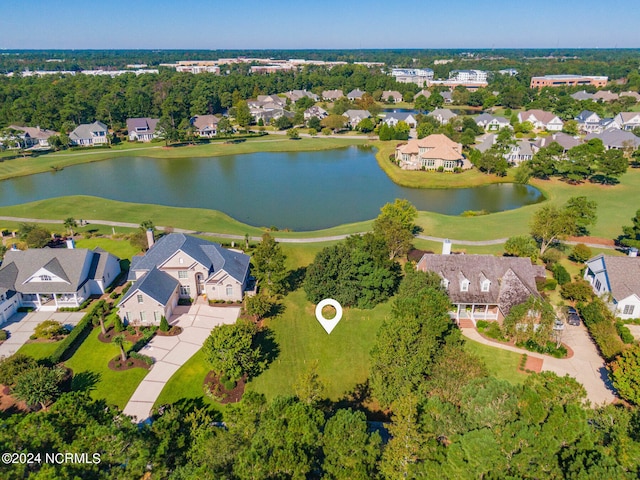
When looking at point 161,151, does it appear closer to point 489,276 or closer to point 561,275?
point 489,276

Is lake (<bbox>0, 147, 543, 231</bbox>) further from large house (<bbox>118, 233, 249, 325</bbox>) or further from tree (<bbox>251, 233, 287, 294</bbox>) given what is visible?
large house (<bbox>118, 233, 249, 325</bbox>)

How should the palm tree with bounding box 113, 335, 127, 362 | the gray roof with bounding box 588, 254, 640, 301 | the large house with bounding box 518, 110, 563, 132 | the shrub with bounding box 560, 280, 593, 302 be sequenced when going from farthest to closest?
the large house with bounding box 518, 110, 563, 132
the shrub with bounding box 560, 280, 593, 302
the gray roof with bounding box 588, 254, 640, 301
the palm tree with bounding box 113, 335, 127, 362

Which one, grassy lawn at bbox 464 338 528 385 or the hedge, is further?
the hedge

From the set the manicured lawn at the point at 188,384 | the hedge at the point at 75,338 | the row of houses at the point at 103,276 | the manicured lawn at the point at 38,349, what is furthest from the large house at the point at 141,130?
the manicured lawn at the point at 188,384

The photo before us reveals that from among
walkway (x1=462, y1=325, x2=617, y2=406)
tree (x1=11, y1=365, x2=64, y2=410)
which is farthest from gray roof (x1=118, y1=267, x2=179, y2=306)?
walkway (x1=462, y1=325, x2=617, y2=406)

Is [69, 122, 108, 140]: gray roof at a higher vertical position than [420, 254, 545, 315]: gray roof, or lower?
higher

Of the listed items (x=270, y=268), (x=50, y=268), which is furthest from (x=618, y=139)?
(x=50, y=268)
